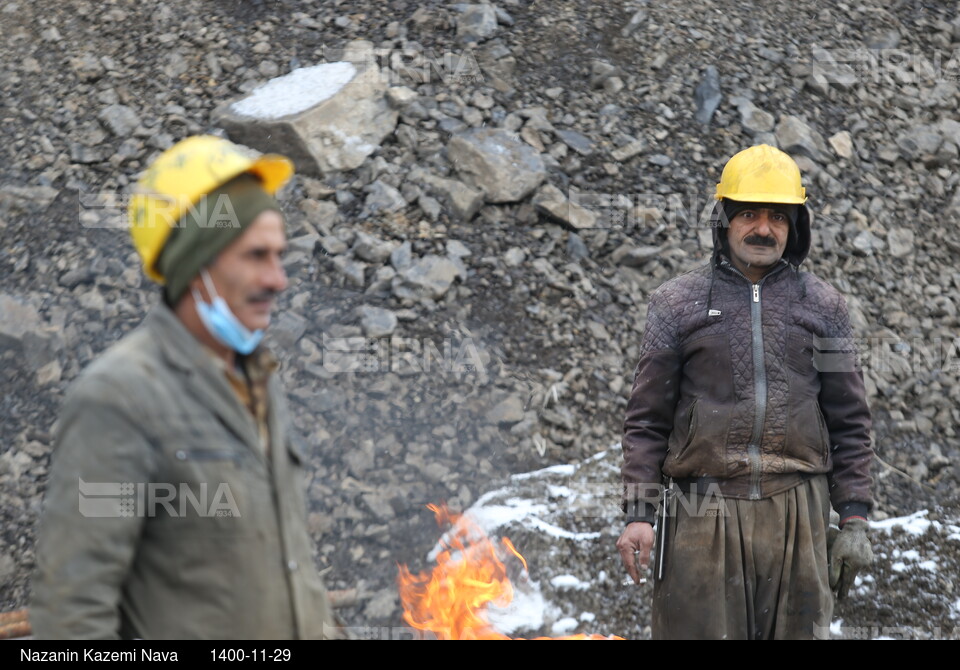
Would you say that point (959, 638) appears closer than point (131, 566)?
No

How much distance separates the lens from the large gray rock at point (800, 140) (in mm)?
7668

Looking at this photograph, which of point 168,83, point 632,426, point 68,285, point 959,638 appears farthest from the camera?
point 168,83

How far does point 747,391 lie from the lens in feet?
12.0

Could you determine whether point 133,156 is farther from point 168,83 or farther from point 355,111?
point 355,111

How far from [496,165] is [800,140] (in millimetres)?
2534

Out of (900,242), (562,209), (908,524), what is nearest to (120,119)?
(562,209)

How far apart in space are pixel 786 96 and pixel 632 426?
525 centimetres

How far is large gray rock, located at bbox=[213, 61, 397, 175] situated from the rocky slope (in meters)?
0.16

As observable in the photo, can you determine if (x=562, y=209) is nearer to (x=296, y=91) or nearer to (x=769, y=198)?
(x=296, y=91)

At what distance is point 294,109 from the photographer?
22.9 feet

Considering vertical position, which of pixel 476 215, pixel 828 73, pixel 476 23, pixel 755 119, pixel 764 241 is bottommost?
pixel 476 215

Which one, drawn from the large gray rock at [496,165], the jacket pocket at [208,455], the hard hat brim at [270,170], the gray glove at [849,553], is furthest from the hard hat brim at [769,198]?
the large gray rock at [496,165]

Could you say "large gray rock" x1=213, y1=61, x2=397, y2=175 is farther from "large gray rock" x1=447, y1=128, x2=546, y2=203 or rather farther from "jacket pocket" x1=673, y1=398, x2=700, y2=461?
"jacket pocket" x1=673, y1=398, x2=700, y2=461
